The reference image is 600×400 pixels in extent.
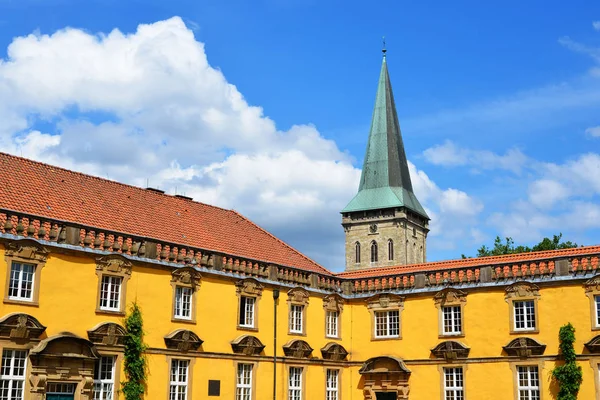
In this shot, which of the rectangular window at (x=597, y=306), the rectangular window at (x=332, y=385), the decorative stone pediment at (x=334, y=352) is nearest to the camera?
the rectangular window at (x=597, y=306)

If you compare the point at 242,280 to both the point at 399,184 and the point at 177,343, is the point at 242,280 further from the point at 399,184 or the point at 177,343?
the point at 399,184

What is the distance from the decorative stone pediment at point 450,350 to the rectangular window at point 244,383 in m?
8.36

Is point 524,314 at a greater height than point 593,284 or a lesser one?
lesser

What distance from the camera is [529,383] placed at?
3281 cm

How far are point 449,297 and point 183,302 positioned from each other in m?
12.1

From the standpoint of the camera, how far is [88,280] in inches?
1113

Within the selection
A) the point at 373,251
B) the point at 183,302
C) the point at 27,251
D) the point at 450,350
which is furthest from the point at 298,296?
the point at 373,251

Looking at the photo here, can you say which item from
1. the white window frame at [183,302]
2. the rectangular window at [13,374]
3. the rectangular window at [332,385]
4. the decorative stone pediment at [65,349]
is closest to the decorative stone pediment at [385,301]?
the rectangular window at [332,385]

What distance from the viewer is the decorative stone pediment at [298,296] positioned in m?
36.0

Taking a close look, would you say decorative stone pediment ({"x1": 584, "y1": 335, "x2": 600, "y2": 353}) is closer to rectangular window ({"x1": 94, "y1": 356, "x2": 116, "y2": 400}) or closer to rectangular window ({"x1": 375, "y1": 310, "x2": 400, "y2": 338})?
rectangular window ({"x1": 375, "y1": 310, "x2": 400, "y2": 338})

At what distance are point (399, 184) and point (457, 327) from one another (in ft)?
185

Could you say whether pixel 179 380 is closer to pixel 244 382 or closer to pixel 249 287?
pixel 244 382

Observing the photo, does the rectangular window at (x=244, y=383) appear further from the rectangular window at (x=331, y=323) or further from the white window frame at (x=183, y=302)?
the rectangular window at (x=331, y=323)

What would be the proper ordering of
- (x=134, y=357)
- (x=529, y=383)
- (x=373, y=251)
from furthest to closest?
1. (x=373, y=251)
2. (x=529, y=383)
3. (x=134, y=357)
